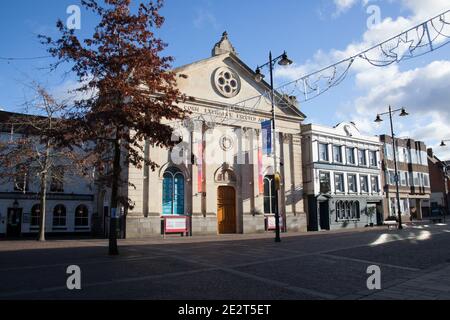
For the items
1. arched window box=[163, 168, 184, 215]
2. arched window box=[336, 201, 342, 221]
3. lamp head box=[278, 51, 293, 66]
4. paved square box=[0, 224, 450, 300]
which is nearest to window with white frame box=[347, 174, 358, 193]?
arched window box=[336, 201, 342, 221]

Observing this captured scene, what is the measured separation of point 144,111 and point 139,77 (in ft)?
4.56

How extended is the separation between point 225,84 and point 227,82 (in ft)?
1.16

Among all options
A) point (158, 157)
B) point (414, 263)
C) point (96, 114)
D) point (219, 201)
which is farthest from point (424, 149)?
point (96, 114)

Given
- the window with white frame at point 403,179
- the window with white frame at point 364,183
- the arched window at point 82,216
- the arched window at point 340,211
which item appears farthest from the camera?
the window with white frame at point 403,179

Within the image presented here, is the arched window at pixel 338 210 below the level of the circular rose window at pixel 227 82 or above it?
below

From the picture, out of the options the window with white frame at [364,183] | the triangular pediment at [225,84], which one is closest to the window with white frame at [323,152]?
the triangular pediment at [225,84]

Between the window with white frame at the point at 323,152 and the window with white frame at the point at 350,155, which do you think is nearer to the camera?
the window with white frame at the point at 323,152

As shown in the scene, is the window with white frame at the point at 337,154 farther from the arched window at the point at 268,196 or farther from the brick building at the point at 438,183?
the brick building at the point at 438,183

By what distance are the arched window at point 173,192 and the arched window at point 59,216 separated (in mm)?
10293

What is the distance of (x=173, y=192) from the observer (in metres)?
27.2

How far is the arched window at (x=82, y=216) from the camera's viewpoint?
32.1 meters

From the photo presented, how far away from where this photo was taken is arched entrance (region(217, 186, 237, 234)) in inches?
1166
